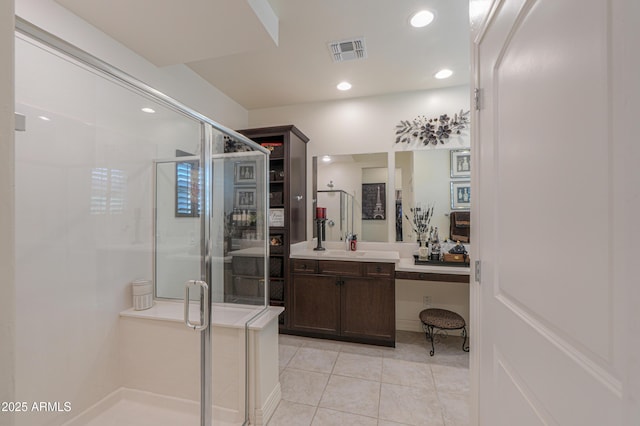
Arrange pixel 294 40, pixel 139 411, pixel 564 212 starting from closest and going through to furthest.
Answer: pixel 564 212 → pixel 139 411 → pixel 294 40

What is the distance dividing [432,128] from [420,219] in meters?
1.06

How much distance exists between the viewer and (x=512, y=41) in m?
0.75

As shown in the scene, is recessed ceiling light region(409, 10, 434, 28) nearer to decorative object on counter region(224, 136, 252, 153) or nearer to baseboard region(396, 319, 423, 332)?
decorative object on counter region(224, 136, 252, 153)

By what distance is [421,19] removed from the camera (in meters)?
1.94

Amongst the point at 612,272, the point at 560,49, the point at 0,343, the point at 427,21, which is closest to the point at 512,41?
the point at 560,49

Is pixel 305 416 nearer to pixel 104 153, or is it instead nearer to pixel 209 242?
pixel 209 242

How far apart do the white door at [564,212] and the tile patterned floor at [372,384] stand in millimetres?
1114

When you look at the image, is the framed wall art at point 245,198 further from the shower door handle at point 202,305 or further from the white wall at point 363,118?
the white wall at point 363,118

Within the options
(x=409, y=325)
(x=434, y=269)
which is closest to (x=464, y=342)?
(x=409, y=325)

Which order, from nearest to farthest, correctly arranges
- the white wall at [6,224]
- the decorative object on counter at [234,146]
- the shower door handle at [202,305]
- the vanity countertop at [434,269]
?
the white wall at [6,224] → the shower door handle at [202,305] → the decorative object on counter at [234,146] → the vanity countertop at [434,269]

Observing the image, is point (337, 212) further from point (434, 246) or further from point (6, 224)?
point (6, 224)

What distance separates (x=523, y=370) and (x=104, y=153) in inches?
93.9

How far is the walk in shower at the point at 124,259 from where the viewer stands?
4.61ft

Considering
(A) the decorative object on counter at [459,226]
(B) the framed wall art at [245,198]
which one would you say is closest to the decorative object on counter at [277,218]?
(B) the framed wall art at [245,198]
